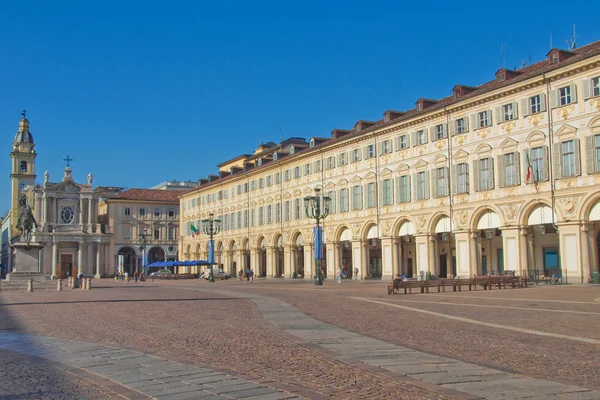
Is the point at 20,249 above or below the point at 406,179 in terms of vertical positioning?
below

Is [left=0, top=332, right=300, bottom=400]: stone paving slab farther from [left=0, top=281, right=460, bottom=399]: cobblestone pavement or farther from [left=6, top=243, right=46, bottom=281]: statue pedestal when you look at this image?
[left=6, top=243, right=46, bottom=281]: statue pedestal

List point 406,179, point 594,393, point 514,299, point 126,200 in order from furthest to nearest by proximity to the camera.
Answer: point 126,200
point 406,179
point 514,299
point 594,393

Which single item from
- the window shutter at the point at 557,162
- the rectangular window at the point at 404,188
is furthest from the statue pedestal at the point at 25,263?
the window shutter at the point at 557,162

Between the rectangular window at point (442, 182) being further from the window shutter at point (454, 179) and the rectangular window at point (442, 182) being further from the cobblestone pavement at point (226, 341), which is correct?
the cobblestone pavement at point (226, 341)

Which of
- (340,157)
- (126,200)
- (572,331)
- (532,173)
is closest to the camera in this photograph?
(572,331)

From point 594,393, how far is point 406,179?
47184mm

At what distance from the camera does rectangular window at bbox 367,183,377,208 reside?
5919 cm

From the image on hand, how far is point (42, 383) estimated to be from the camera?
9.53 m

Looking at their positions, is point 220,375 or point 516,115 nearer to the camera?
point 220,375

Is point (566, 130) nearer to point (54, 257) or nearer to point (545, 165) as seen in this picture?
point (545, 165)

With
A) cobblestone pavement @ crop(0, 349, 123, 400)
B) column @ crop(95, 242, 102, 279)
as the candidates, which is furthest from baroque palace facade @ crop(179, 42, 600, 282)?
column @ crop(95, 242, 102, 279)

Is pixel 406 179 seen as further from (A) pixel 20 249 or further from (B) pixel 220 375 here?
(B) pixel 220 375

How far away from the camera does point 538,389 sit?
877 centimetres

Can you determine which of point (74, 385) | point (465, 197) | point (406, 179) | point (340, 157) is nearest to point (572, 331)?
point (74, 385)
